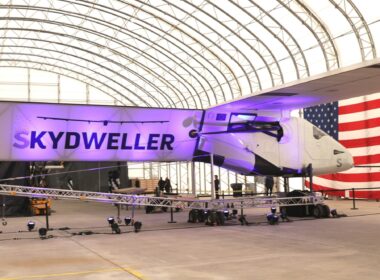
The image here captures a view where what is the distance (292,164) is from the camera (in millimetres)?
18375

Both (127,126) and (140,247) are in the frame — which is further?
(127,126)

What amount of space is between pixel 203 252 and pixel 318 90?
22.6ft

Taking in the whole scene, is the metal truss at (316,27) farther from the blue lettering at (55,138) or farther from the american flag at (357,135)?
the blue lettering at (55,138)

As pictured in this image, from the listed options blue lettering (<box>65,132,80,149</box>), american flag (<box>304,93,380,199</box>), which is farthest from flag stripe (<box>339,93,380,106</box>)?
blue lettering (<box>65,132,80,149</box>)

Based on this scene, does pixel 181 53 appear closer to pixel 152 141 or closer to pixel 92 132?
pixel 152 141

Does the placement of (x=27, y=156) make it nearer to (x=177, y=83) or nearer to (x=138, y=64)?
(x=138, y=64)

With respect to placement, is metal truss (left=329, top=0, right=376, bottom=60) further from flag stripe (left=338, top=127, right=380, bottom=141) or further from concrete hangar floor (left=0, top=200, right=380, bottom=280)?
concrete hangar floor (left=0, top=200, right=380, bottom=280)

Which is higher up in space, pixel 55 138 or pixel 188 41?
pixel 188 41

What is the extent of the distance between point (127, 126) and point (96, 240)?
353cm

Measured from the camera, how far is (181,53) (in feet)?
126

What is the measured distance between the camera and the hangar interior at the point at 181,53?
79.4ft

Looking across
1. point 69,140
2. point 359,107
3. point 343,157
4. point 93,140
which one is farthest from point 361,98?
point 69,140

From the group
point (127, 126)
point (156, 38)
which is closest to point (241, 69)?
point (156, 38)

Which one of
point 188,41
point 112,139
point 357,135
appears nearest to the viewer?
point 112,139
